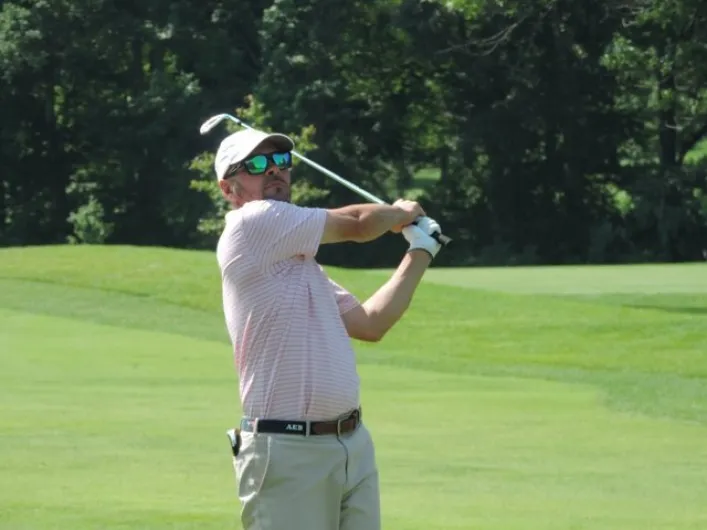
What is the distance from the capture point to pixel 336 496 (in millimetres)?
4332

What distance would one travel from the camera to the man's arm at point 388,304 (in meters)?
4.46

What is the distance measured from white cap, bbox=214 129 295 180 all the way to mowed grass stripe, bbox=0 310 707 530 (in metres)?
2.89

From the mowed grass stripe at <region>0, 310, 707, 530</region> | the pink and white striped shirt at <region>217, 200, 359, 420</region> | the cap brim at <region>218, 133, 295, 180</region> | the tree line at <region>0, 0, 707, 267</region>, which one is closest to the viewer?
the pink and white striped shirt at <region>217, 200, 359, 420</region>

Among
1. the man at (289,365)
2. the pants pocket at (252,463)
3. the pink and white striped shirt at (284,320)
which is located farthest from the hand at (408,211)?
the pants pocket at (252,463)

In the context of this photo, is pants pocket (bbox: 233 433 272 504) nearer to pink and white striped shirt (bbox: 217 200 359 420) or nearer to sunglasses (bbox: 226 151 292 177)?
pink and white striped shirt (bbox: 217 200 359 420)

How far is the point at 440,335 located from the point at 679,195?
2928cm

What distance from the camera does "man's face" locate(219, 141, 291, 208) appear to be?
4.41m

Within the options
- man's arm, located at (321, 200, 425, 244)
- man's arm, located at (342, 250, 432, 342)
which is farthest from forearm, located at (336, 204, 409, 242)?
man's arm, located at (342, 250, 432, 342)

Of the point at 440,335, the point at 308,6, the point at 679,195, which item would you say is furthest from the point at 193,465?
the point at 308,6

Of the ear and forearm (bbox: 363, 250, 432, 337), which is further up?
the ear

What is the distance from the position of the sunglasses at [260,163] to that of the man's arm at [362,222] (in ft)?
0.61

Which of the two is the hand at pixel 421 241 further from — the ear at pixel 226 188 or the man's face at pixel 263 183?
the ear at pixel 226 188

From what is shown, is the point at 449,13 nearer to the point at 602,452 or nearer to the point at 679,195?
the point at 679,195

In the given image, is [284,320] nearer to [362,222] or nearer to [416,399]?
[362,222]
